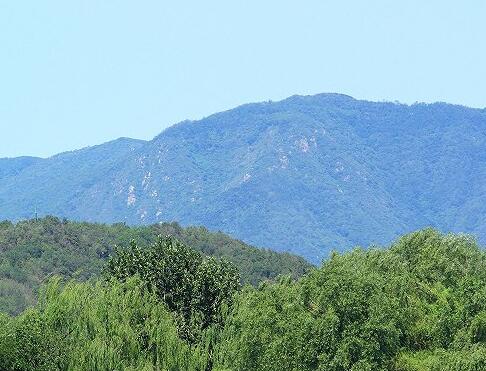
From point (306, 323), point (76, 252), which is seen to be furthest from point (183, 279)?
point (76, 252)

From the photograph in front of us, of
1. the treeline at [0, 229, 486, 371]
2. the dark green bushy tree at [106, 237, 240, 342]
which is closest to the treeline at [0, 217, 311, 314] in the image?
the dark green bushy tree at [106, 237, 240, 342]

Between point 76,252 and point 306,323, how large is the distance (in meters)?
118

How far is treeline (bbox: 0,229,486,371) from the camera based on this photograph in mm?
39531

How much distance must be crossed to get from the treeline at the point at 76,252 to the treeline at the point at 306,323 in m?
78.0

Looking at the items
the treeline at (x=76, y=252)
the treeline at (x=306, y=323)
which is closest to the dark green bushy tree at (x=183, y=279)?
the treeline at (x=306, y=323)

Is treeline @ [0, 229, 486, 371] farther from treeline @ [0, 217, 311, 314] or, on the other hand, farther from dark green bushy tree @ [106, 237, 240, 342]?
treeline @ [0, 217, 311, 314]

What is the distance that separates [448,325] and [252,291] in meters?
12.8

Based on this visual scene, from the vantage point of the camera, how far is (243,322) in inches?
1774

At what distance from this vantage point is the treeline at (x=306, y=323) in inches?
1556

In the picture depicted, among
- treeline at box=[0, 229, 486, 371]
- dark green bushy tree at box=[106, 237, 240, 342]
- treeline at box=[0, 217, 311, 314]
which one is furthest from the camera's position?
treeline at box=[0, 217, 311, 314]

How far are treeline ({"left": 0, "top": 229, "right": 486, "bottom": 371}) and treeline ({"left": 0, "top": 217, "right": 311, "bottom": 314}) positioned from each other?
77951 millimetres

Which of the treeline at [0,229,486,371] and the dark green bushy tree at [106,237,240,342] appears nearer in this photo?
the treeline at [0,229,486,371]

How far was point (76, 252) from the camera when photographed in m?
155

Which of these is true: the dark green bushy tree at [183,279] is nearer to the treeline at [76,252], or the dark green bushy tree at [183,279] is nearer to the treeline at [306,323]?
the treeline at [306,323]
